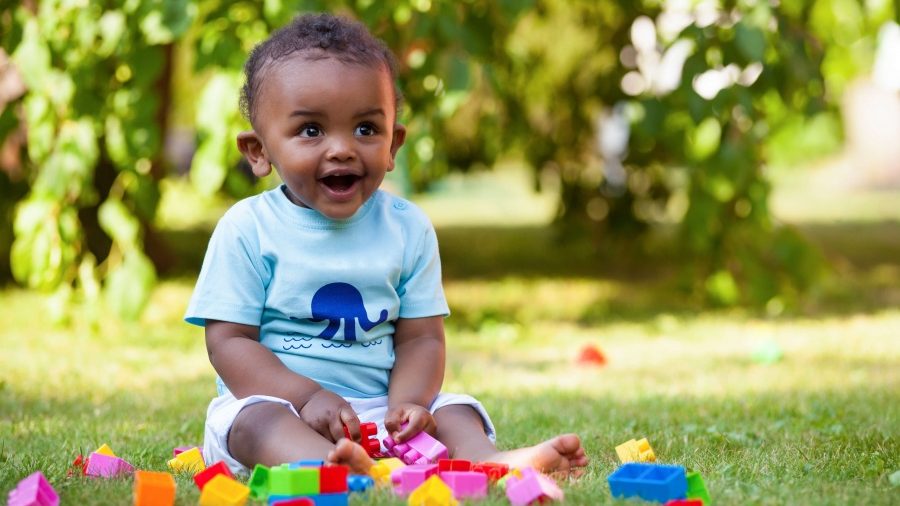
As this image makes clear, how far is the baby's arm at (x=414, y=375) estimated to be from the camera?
2188 millimetres

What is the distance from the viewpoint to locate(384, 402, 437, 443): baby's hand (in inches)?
85.6

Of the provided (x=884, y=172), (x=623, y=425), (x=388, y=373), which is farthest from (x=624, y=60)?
(x=884, y=172)

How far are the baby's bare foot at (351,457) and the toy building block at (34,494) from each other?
0.44 metres

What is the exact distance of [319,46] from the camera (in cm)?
229

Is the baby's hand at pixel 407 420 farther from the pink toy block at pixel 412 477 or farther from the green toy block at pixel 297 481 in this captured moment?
the green toy block at pixel 297 481

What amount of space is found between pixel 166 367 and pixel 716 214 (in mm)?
2353

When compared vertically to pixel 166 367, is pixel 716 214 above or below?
above

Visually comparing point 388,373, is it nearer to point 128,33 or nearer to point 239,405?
point 239,405

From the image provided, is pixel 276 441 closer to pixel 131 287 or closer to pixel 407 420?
pixel 407 420

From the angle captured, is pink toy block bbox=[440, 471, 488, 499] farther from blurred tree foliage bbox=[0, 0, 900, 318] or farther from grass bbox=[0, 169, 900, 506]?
blurred tree foliage bbox=[0, 0, 900, 318]

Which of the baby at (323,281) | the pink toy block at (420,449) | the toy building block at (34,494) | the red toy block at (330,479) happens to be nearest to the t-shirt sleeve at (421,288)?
the baby at (323,281)

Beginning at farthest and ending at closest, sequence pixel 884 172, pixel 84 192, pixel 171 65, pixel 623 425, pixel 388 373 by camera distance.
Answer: pixel 884 172 < pixel 171 65 < pixel 84 192 < pixel 623 425 < pixel 388 373

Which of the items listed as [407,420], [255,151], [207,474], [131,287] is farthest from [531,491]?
Result: [131,287]

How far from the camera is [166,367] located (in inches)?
149
